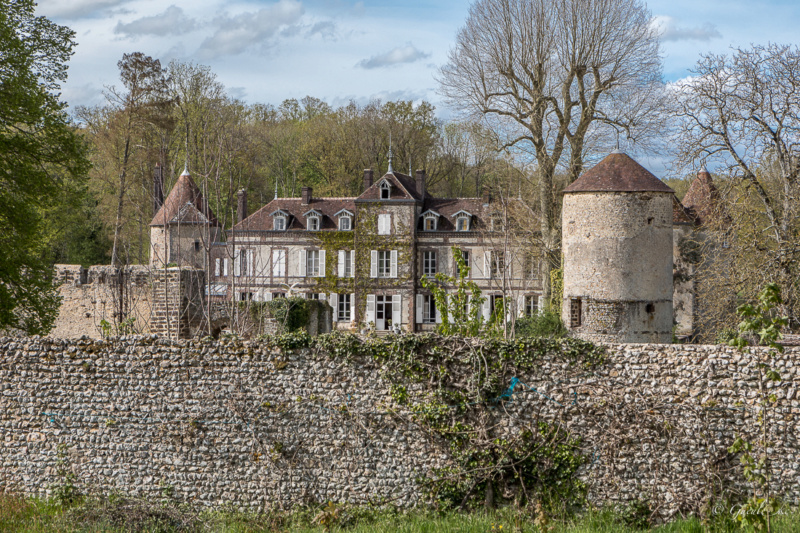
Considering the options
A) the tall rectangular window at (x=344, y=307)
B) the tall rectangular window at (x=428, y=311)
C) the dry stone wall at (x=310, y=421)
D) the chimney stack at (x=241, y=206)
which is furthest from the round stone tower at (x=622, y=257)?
the chimney stack at (x=241, y=206)

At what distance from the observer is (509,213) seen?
28.1 meters

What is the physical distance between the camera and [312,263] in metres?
34.7

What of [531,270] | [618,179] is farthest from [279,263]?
[618,179]

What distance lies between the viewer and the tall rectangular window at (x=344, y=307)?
3449 centimetres

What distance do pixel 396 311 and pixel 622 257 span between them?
15229 millimetres

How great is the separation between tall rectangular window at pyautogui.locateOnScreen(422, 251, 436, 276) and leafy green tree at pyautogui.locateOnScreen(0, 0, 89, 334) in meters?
20.1

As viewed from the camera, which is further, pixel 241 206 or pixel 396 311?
pixel 241 206

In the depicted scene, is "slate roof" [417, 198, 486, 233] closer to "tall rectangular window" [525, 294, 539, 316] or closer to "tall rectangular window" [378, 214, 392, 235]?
"tall rectangular window" [378, 214, 392, 235]

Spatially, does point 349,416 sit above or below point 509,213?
below

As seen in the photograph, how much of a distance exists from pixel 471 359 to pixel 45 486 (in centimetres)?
597

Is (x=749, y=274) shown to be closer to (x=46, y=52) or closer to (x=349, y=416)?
(x=349, y=416)

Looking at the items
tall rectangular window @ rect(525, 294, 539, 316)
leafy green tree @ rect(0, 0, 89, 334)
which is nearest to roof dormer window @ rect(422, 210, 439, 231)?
tall rectangular window @ rect(525, 294, 539, 316)

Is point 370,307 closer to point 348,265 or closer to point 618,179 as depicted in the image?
point 348,265

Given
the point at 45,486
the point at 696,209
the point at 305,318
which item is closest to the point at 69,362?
the point at 45,486
